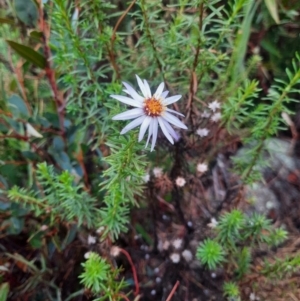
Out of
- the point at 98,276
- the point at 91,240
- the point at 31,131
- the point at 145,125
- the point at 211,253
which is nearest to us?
the point at 145,125

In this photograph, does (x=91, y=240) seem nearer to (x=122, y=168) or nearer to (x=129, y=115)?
(x=122, y=168)

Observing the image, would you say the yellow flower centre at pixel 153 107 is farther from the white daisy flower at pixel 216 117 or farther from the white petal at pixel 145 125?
the white daisy flower at pixel 216 117

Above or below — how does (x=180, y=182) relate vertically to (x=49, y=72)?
below

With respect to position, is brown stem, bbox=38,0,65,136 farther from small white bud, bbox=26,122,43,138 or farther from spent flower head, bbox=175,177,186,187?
spent flower head, bbox=175,177,186,187

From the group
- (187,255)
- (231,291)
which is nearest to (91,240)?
(187,255)

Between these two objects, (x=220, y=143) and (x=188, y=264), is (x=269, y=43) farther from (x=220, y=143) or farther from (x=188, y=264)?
(x=188, y=264)

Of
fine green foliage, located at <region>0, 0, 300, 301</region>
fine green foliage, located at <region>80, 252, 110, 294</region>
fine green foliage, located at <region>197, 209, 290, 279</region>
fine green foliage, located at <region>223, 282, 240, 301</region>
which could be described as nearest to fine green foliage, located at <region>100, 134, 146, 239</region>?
fine green foliage, located at <region>0, 0, 300, 301</region>

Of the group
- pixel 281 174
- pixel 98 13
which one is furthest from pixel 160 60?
pixel 281 174

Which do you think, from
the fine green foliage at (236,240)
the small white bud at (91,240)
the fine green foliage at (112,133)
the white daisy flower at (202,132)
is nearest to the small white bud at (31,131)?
the fine green foliage at (112,133)

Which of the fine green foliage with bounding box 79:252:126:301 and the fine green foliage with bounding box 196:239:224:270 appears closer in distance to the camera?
the fine green foliage with bounding box 79:252:126:301
